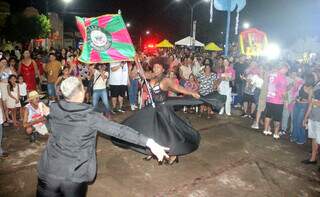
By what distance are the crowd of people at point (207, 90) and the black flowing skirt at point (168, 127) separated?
91 centimetres

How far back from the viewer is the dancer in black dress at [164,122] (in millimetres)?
5410

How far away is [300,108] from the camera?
803 centimetres

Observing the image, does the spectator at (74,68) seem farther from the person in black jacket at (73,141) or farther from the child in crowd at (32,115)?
the person in black jacket at (73,141)

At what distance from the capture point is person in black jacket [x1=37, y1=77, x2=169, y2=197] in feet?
9.86

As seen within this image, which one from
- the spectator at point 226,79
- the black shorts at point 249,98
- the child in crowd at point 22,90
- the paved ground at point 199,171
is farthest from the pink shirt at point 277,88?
the child in crowd at point 22,90

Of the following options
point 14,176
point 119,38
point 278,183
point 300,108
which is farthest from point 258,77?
point 14,176

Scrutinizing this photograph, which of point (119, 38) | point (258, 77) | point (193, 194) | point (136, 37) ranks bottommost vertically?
point (193, 194)

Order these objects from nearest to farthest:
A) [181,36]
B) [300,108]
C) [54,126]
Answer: [54,126] < [300,108] < [181,36]

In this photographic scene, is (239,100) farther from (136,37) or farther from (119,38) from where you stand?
(136,37)

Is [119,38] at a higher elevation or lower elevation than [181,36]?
lower

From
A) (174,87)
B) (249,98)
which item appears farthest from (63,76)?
(249,98)

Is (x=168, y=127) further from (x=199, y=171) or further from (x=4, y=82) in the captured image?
(x=4, y=82)

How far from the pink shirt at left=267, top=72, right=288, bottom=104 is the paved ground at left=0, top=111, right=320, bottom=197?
3.75 ft

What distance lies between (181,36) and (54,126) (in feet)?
177
